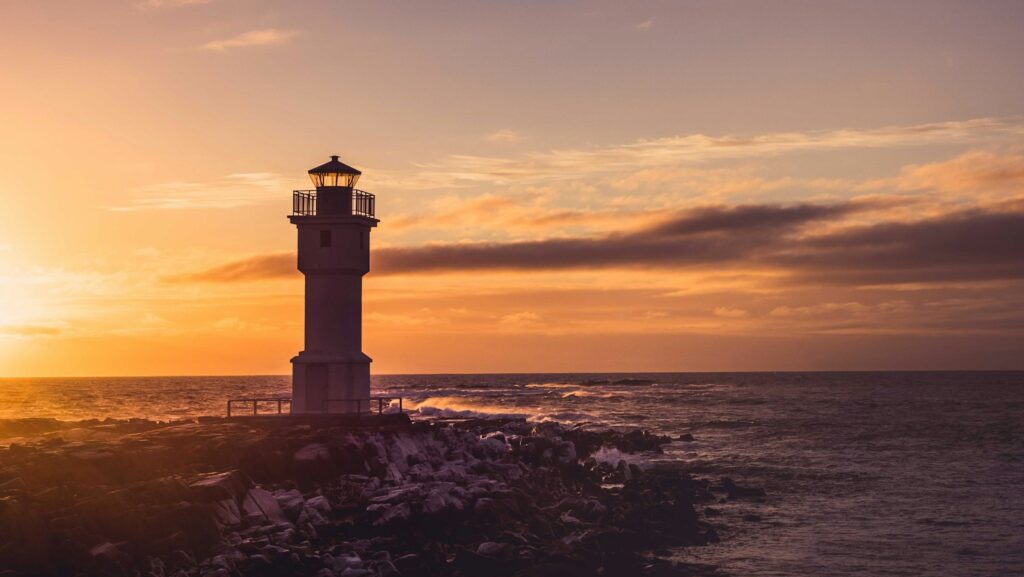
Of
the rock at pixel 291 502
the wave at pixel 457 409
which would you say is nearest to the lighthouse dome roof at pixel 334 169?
the rock at pixel 291 502

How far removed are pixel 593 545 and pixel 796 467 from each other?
21849mm

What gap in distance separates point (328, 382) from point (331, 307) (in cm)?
223

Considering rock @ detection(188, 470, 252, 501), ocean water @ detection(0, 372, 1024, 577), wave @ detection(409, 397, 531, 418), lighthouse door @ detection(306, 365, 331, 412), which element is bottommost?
ocean water @ detection(0, 372, 1024, 577)

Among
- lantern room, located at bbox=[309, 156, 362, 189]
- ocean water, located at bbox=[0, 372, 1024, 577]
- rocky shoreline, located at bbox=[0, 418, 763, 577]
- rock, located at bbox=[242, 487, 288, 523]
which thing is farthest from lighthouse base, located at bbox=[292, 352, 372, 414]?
ocean water, located at bbox=[0, 372, 1024, 577]

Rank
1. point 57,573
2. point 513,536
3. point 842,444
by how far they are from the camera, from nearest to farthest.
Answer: point 57,573
point 513,536
point 842,444

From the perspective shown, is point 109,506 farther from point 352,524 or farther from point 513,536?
point 513,536

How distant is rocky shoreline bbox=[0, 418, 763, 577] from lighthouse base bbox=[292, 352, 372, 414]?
1287mm

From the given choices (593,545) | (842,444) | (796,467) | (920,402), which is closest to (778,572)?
(593,545)

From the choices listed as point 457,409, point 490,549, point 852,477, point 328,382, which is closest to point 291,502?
point 490,549

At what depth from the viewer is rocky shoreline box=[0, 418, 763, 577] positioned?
728 inches

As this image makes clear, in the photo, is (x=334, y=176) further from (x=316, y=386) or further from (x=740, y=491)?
(x=740, y=491)

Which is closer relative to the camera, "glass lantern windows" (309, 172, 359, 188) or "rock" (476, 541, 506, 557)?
"rock" (476, 541, 506, 557)

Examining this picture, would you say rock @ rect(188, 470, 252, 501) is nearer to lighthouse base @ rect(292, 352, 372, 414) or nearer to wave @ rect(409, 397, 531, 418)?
lighthouse base @ rect(292, 352, 372, 414)

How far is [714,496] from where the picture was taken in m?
32.4
